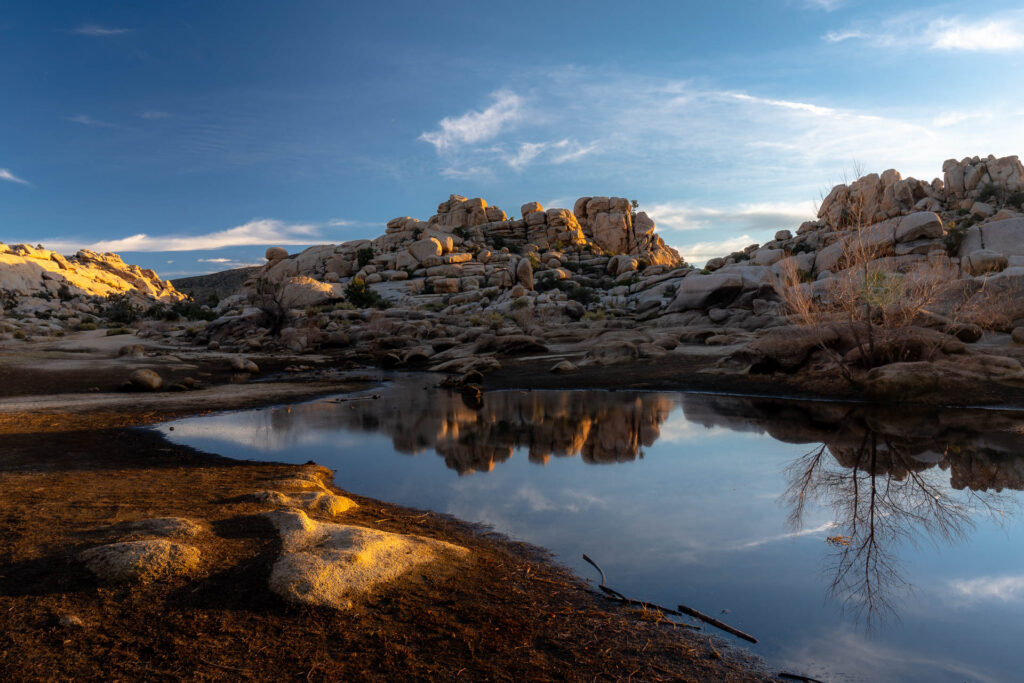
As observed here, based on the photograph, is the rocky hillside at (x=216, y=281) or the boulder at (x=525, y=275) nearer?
the boulder at (x=525, y=275)

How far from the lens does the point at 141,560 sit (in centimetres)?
435

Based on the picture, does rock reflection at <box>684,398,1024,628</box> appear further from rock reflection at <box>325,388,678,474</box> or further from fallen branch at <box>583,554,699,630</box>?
rock reflection at <box>325,388,678,474</box>

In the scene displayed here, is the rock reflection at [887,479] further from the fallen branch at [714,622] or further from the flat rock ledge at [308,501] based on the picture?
the flat rock ledge at [308,501]

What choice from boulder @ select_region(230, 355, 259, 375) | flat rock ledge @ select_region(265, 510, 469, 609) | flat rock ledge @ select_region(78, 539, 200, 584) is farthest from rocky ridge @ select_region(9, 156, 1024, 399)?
flat rock ledge @ select_region(78, 539, 200, 584)

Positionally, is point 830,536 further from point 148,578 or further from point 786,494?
point 148,578

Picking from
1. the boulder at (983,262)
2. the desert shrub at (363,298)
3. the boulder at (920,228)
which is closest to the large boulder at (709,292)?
the boulder at (983,262)

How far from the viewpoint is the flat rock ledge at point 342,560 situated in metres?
4.21

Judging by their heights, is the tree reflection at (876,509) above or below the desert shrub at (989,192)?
below

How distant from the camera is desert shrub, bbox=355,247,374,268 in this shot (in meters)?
66.8

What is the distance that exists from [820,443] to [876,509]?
3753 mm

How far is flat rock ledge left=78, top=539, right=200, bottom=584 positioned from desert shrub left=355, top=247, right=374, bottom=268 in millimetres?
64410

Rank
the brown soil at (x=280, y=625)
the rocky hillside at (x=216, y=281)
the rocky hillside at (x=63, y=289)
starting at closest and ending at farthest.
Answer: the brown soil at (x=280, y=625)
the rocky hillside at (x=63, y=289)
the rocky hillside at (x=216, y=281)

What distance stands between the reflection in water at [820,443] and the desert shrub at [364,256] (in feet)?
168

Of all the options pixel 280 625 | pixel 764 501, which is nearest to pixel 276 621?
→ pixel 280 625
